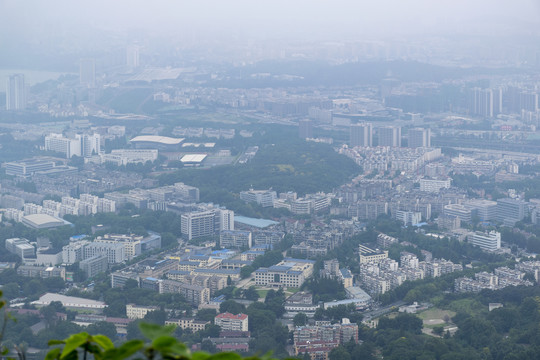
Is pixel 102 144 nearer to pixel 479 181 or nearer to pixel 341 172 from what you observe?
pixel 341 172

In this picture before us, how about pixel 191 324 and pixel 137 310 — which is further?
pixel 137 310

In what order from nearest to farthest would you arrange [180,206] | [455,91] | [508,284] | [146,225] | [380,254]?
[508,284]
[380,254]
[146,225]
[180,206]
[455,91]

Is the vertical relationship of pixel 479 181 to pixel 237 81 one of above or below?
below

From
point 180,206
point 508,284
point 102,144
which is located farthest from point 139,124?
point 508,284

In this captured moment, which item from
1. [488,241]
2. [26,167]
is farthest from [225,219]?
[26,167]

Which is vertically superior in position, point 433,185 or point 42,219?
point 433,185

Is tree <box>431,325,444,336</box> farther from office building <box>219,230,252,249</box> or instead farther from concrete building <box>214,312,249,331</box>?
office building <box>219,230,252,249</box>

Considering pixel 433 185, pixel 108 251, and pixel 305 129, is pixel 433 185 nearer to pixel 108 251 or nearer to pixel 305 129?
pixel 305 129

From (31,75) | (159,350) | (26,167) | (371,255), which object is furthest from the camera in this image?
(31,75)
